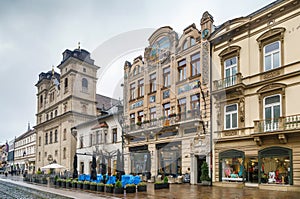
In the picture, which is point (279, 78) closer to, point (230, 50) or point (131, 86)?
point (230, 50)

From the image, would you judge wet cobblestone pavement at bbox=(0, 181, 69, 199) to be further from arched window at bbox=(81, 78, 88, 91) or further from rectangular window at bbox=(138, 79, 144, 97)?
arched window at bbox=(81, 78, 88, 91)

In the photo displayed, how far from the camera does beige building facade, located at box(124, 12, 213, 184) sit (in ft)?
78.9

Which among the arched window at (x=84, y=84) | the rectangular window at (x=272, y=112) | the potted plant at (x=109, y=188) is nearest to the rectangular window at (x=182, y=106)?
the rectangular window at (x=272, y=112)

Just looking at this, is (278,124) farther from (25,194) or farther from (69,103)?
(69,103)

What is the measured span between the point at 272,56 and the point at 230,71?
3.30 metres

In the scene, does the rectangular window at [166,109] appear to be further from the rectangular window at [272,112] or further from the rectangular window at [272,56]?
the rectangular window at [272,56]

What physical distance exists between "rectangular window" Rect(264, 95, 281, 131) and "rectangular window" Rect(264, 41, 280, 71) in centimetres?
198

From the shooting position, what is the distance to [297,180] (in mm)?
17266

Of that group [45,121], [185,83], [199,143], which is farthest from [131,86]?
[45,121]

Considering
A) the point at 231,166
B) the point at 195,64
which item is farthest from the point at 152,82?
the point at 231,166

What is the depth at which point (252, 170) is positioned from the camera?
779 inches

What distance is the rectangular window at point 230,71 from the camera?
21.3m

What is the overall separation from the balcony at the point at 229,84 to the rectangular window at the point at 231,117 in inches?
47.0

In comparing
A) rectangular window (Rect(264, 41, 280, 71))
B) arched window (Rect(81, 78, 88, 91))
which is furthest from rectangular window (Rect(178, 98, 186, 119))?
arched window (Rect(81, 78, 88, 91))
